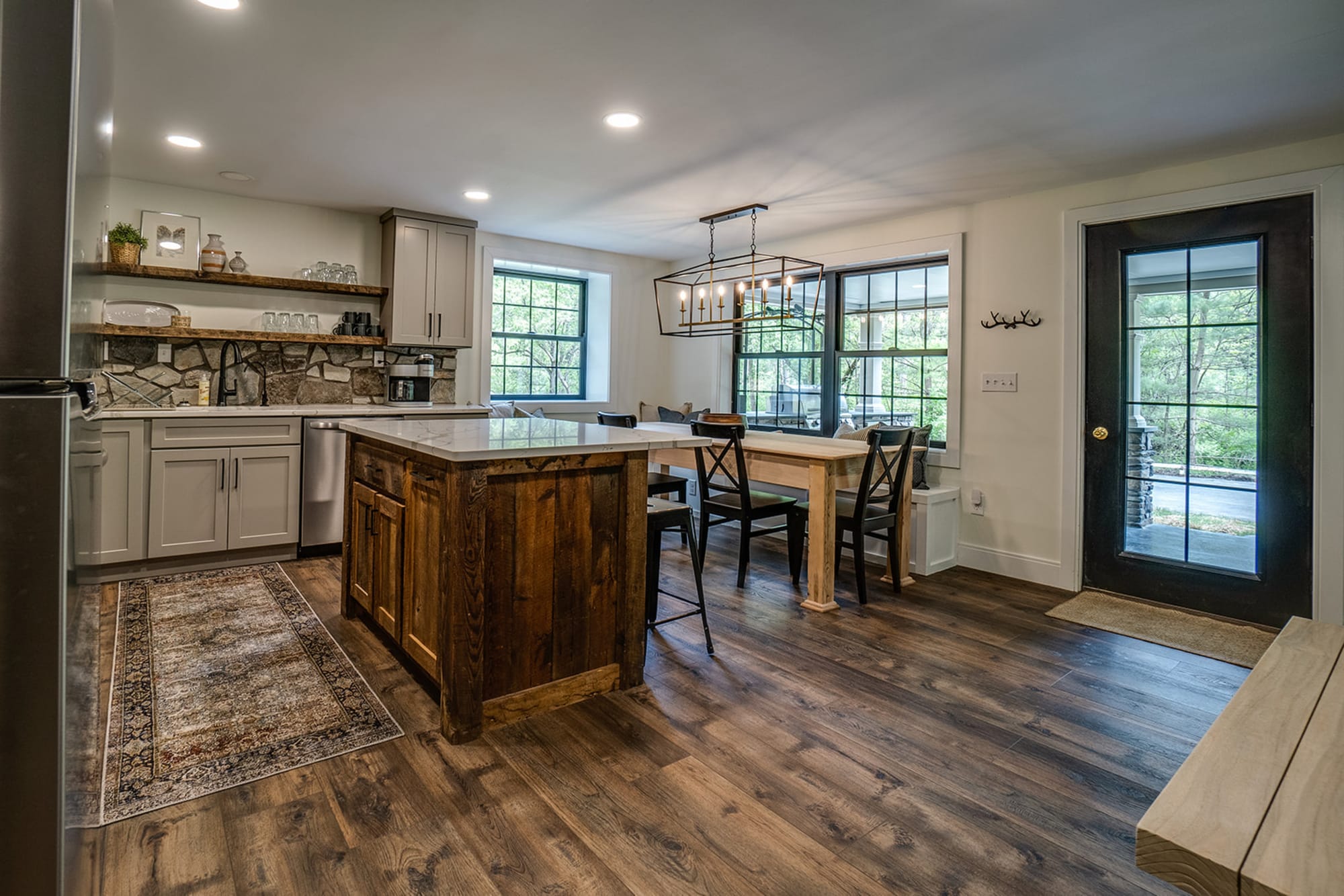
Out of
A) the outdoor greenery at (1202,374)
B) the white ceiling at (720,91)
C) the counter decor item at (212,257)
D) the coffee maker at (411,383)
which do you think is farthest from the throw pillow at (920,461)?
the counter decor item at (212,257)

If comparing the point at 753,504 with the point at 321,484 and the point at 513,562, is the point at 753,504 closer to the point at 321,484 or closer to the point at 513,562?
the point at 513,562

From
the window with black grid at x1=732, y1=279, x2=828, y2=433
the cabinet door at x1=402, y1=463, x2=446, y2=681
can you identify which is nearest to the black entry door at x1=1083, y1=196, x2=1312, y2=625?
the window with black grid at x1=732, y1=279, x2=828, y2=433

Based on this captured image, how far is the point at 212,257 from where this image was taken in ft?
14.3

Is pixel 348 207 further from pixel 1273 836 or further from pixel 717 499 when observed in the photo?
pixel 1273 836

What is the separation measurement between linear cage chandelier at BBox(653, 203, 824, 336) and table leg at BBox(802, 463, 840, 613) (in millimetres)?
1089

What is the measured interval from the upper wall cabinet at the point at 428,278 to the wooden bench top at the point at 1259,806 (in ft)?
16.1

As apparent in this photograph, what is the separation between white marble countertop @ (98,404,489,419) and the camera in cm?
379

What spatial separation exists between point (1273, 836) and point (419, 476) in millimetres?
2263

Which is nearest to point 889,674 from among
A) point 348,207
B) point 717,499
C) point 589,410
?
point 717,499

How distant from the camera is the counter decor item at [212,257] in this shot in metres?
4.36

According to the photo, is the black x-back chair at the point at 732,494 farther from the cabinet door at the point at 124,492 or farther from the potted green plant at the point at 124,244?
the potted green plant at the point at 124,244

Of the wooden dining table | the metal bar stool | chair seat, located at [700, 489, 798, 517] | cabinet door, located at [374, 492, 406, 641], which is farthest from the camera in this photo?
chair seat, located at [700, 489, 798, 517]

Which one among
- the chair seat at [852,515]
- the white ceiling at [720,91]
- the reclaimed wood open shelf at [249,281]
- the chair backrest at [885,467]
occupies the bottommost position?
the chair seat at [852,515]

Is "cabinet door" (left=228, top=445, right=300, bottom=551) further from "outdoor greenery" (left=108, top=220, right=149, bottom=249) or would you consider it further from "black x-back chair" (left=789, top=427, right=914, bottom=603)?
"black x-back chair" (left=789, top=427, right=914, bottom=603)
